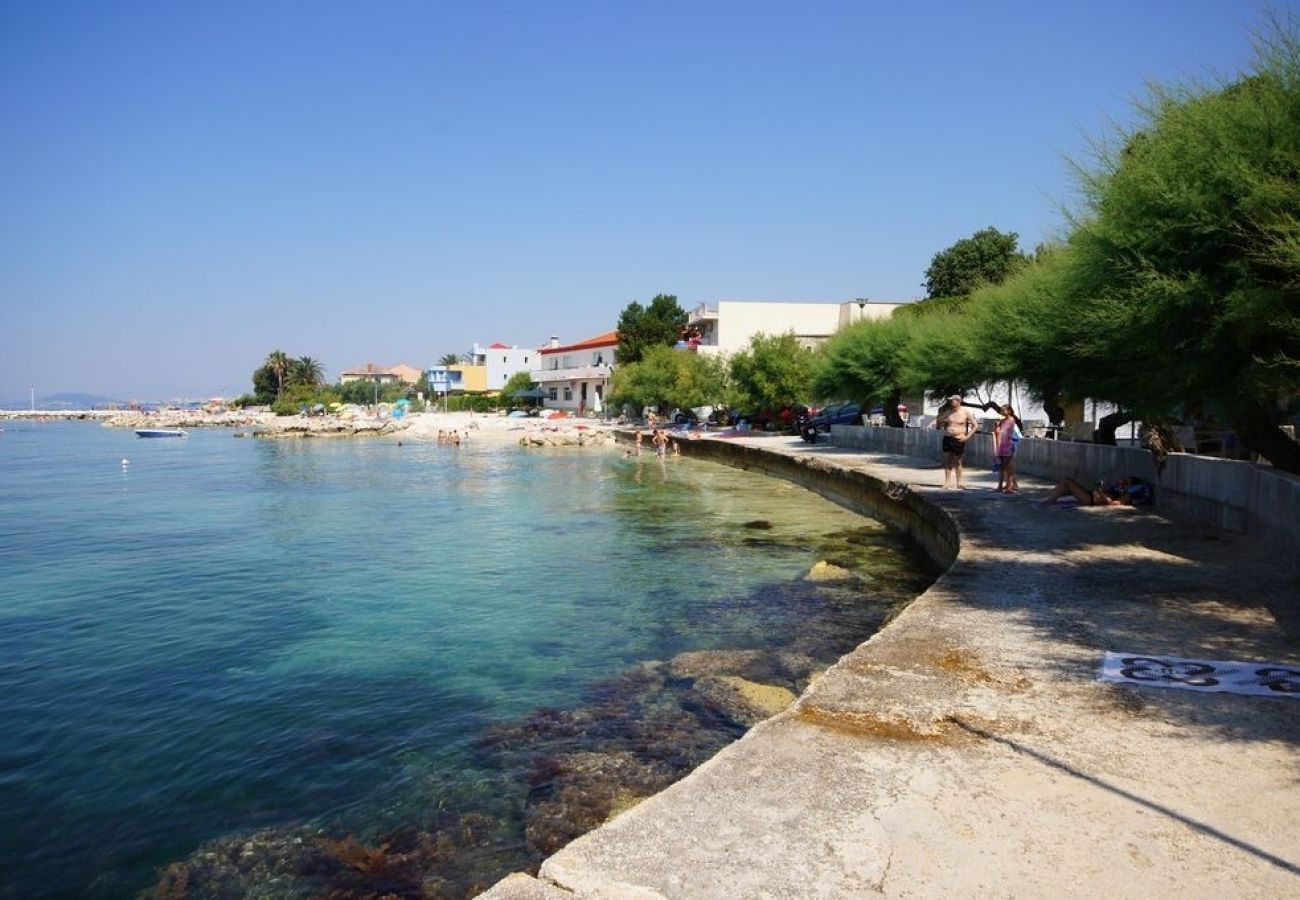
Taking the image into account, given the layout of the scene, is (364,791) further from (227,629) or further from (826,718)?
(227,629)

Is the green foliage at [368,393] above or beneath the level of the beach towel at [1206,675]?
above

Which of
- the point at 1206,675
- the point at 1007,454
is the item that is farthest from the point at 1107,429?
the point at 1206,675

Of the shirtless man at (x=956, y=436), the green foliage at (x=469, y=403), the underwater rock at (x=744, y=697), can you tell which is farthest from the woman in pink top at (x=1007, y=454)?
the green foliage at (x=469, y=403)

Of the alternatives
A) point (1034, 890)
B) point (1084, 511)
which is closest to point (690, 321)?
point (1084, 511)

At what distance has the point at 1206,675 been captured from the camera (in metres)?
6.12

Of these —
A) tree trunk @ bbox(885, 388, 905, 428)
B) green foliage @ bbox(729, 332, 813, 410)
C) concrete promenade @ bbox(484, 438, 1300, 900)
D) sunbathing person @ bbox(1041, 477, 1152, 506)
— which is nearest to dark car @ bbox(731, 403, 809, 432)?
green foliage @ bbox(729, 332, 813, 410)

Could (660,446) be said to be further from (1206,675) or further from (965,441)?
(1206,675)

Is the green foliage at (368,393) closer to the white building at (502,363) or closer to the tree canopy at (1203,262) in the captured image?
the white building at (502,363)

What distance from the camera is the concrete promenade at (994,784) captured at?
3.71 m

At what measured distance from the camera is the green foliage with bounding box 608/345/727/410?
192 ft

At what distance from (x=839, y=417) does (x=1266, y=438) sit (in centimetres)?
3347

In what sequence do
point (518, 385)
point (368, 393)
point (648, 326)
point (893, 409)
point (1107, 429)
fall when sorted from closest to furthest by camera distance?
point (1107, 429), point (893, 409), point (648, 326), point (518, 385), point (368, 393)

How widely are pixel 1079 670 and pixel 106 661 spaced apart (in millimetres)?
10647

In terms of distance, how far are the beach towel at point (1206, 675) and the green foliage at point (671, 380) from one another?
49.0 m
